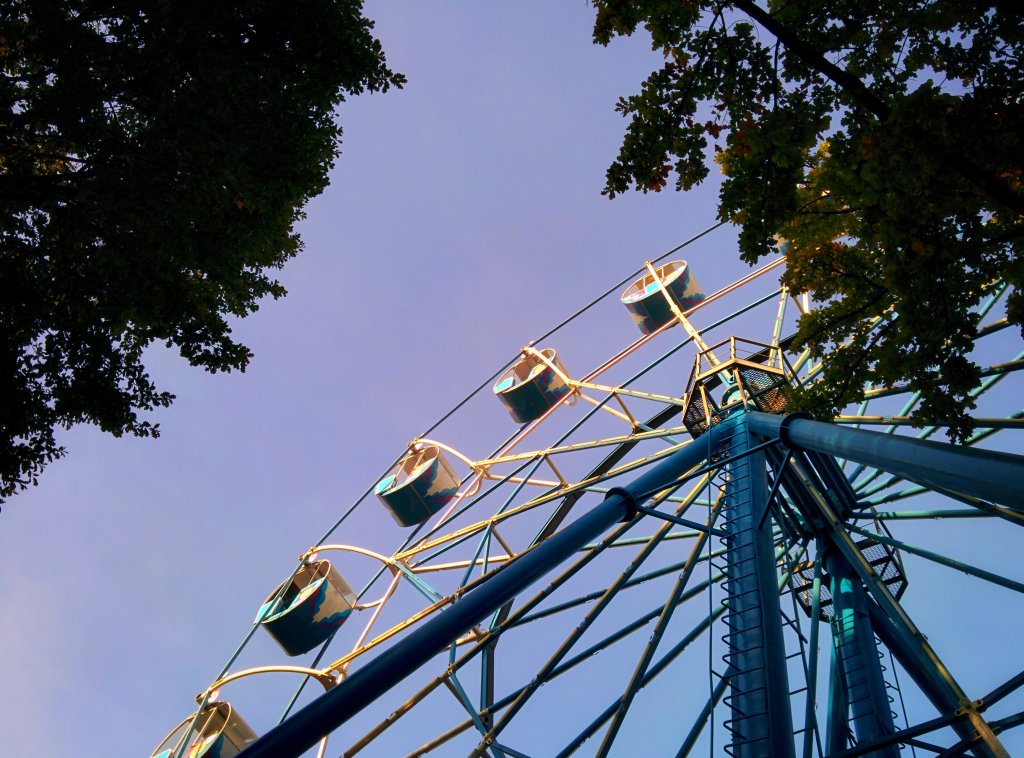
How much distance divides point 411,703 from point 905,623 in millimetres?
6612

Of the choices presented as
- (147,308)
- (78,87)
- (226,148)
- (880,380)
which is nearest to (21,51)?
(78,87)

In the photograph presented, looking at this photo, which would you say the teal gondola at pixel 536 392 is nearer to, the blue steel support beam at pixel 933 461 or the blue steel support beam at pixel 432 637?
the blue steel support beam at pixel 432 637

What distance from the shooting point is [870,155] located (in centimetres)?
665

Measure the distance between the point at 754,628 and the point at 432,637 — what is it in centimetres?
310

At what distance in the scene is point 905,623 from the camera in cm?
955

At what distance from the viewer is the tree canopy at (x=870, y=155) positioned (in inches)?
254

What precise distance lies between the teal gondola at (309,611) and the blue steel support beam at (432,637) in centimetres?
839

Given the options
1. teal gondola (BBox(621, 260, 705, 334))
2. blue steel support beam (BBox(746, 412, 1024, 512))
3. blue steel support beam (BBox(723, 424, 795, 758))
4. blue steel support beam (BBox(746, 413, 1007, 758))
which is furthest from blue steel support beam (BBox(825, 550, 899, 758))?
teal gondola (BBox(621, 260, 705, 334))

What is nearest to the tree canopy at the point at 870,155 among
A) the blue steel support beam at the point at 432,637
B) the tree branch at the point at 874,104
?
the tree branch at the point at 874,104

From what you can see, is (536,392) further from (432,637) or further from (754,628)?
(432,637)

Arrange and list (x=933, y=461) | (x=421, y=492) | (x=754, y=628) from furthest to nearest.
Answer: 1. (x=421, y=492)
2. (x=754, y=628)
3. (x=933, y=461)

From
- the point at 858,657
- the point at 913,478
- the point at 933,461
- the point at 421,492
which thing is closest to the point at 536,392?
the point at 421,492

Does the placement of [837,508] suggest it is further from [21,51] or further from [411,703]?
[21,51]

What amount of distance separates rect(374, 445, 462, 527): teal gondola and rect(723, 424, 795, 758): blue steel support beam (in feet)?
27.4
